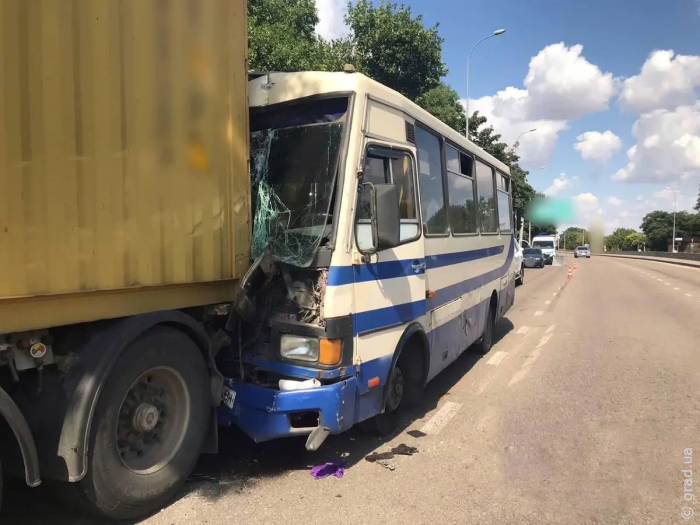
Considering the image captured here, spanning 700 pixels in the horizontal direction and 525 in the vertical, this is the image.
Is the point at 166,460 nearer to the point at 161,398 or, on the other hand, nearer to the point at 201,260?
the point at 161,398

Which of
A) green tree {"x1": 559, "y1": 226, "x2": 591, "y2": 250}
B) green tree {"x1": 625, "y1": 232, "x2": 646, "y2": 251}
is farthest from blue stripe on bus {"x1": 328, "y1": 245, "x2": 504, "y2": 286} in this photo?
green tree {"x1": 559, "y1": 226, "x2": 591, "y2": 250}

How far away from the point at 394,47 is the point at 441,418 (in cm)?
1679

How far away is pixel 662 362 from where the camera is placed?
813 cm

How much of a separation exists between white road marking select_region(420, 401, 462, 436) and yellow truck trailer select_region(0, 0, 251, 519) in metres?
2.21

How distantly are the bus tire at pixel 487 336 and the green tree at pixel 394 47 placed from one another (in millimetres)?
13042

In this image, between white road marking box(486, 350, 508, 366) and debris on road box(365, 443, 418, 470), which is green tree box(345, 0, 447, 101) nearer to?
white road marking box(486, 350, 508, 366)

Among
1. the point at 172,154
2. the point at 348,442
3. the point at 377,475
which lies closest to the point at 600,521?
the point at 377,475

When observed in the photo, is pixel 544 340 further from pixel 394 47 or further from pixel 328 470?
pixel 394 47

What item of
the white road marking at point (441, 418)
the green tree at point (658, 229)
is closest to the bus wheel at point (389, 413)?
the white road marking at point (441, 418)

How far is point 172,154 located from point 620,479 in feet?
13.6

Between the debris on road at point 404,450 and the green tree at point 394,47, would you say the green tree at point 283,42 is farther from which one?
the debris on road at point 404,450

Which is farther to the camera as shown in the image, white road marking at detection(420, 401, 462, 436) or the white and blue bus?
white road marking at detection(420, 401, 462, 436)

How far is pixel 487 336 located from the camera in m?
8.79

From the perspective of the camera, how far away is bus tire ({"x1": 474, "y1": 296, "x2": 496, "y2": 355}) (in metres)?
8.60
